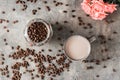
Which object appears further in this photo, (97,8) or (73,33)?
(73,33)

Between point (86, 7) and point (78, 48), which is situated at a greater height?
point (86, 7)

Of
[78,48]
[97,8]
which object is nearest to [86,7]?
[97,8]

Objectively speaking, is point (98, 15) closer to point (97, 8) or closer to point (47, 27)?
point (97, 8)

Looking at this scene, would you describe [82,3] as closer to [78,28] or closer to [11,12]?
[78,28]

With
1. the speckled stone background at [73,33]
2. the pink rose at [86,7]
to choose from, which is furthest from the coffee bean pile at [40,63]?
the pink rose at [86,7]

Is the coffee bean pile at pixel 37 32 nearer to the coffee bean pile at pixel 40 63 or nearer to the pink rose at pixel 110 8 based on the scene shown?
the coffee bean pile at pixel 40 63
